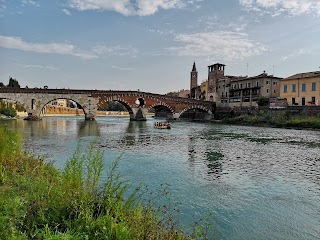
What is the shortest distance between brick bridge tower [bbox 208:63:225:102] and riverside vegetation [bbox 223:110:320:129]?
2247 cm

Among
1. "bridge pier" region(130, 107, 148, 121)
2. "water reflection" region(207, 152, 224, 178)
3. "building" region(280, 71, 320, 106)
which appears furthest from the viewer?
"bridge pier" region(130, 107, 148, 121)

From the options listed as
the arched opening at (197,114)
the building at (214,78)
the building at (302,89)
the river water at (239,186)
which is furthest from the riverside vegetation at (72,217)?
the building at (214,78)

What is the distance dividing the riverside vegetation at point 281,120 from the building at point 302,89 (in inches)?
215

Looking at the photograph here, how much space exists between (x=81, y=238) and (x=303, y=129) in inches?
1774

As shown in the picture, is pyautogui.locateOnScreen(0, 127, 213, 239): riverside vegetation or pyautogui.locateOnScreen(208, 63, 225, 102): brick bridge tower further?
pyautogui.locateOnScreen(208, 63, 225, 102): brick bridge tower

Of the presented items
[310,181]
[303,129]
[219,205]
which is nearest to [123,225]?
[219,205]

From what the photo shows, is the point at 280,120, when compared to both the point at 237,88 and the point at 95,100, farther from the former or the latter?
the point at 95,100

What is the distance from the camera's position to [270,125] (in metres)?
49.9

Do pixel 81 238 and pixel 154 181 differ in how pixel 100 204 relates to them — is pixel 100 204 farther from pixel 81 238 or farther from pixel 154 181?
pixel 154 181

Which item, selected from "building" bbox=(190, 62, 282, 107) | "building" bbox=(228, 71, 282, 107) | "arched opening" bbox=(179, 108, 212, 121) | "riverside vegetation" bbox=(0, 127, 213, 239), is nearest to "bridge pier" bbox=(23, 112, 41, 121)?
"arched opening" bbox=(179, 108, 212, 121)

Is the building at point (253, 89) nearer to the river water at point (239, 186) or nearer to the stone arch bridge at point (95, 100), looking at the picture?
the stone arch bridge at point (95, 100)

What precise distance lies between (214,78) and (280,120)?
112 ft

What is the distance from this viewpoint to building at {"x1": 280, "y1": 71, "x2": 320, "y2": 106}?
2012 inches

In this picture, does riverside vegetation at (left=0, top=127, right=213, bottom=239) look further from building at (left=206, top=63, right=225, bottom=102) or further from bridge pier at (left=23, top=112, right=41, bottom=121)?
building at (left=206, top=63, right=225, bottom=102)
